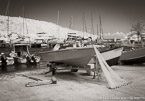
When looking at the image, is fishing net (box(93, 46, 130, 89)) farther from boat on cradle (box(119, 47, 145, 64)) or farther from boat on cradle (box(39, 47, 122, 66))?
boat on cradle (box(119, 47, 145, 64))

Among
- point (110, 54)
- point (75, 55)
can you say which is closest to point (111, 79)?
point (75, 55)

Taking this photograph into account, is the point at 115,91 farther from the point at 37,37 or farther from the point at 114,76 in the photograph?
the point at 37,37

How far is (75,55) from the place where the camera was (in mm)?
5930

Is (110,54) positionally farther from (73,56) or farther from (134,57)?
(134,57)

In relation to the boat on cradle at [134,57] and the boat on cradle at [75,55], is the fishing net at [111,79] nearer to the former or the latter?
the boat on cradle at [75,55]

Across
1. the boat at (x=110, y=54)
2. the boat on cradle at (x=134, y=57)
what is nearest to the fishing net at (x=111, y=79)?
the boat at (x=110, y=54)

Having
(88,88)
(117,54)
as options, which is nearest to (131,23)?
(117,54)

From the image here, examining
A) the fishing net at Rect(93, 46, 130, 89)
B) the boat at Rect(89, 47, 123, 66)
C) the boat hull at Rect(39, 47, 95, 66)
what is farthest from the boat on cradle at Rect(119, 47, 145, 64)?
the fishing net at Rect(93, 46, 130, 89)

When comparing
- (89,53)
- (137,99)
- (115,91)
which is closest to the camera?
(137,99)

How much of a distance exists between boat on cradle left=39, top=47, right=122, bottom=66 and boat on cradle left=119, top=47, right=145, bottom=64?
2.67 metres

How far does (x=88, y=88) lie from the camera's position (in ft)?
14.8

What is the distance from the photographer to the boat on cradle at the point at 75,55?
5699 millimetres

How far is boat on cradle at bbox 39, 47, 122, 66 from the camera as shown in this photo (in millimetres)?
5699

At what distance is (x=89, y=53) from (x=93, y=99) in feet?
7.32
